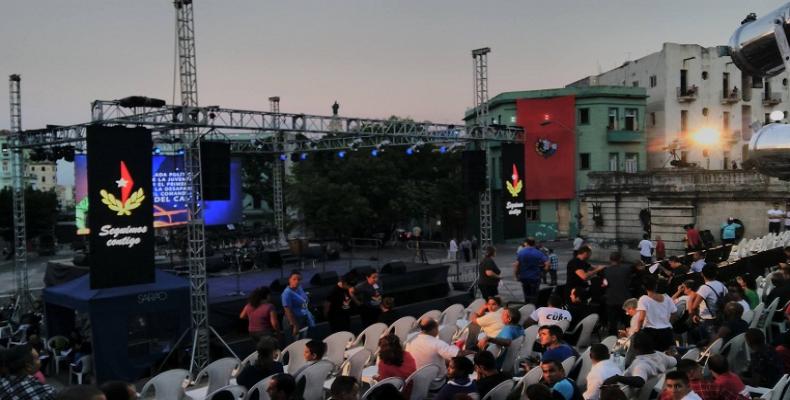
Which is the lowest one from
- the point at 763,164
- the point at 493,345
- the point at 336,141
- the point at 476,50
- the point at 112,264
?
the point at 493,345

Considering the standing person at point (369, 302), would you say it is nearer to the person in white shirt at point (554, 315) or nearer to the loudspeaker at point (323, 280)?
the person in white shirt at point (554, 315)

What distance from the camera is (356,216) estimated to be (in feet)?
122

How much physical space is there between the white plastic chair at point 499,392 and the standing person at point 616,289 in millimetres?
5294

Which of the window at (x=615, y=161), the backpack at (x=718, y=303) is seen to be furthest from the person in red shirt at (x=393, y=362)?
the window at (x=615, y=161)

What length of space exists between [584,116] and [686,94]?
7.35 metres

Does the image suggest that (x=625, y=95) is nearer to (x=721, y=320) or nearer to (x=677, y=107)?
(x=677, y=107)

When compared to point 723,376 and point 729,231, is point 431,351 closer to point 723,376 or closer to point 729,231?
point 723,376

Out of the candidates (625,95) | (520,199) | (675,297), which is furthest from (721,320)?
(625,95)

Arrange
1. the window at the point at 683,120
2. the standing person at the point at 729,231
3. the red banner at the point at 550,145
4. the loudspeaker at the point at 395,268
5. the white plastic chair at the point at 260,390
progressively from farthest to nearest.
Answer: the window at the point at 683,120 → the red banner at the point at 550,145 → the standing person at the point at 729,231 → the loudspeaker at the point at 395,268 → the white plastic chair at the point at 260,390

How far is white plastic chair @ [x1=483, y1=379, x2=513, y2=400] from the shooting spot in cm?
580

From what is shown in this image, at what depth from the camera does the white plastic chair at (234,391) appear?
5867mm

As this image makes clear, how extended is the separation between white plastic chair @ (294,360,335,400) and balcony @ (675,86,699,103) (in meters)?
40.7

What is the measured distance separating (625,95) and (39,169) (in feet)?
374

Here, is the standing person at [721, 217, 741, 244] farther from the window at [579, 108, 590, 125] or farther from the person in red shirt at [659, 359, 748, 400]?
the person in red shirt at [659, 359, 748, 400]
